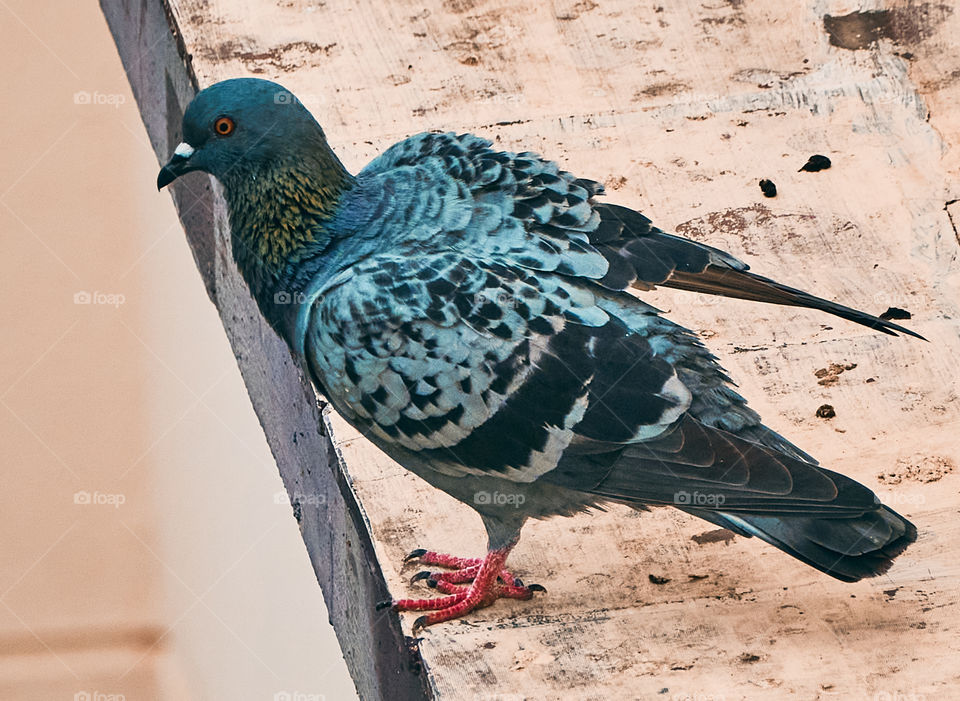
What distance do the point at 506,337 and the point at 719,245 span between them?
220cm

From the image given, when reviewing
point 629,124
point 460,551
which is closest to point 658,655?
point 460,551

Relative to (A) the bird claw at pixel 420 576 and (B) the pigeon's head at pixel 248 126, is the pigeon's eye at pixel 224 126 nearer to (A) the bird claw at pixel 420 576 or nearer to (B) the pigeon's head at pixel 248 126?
(B) the pigeon's head at pixel 248 126

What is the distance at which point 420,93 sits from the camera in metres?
6.20

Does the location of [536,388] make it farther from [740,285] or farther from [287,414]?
[287,414]

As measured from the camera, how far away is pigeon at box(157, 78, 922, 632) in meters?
3.53

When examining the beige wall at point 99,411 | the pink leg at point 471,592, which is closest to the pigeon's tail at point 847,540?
the pink leg at point 471,592

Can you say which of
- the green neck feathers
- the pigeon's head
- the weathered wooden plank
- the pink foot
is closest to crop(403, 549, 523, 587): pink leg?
the pink foot

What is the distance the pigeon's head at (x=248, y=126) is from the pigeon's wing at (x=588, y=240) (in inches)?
17.9

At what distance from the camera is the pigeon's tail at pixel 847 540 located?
353cm

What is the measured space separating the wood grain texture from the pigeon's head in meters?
1.21

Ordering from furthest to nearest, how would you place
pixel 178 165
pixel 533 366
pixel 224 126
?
pixel 178 165, pixel 224 126, pixel 533 366

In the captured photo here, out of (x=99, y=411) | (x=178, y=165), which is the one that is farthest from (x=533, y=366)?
(x=99, y=411)

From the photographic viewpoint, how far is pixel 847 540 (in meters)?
3.53

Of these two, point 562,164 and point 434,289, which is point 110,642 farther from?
point 434,289
